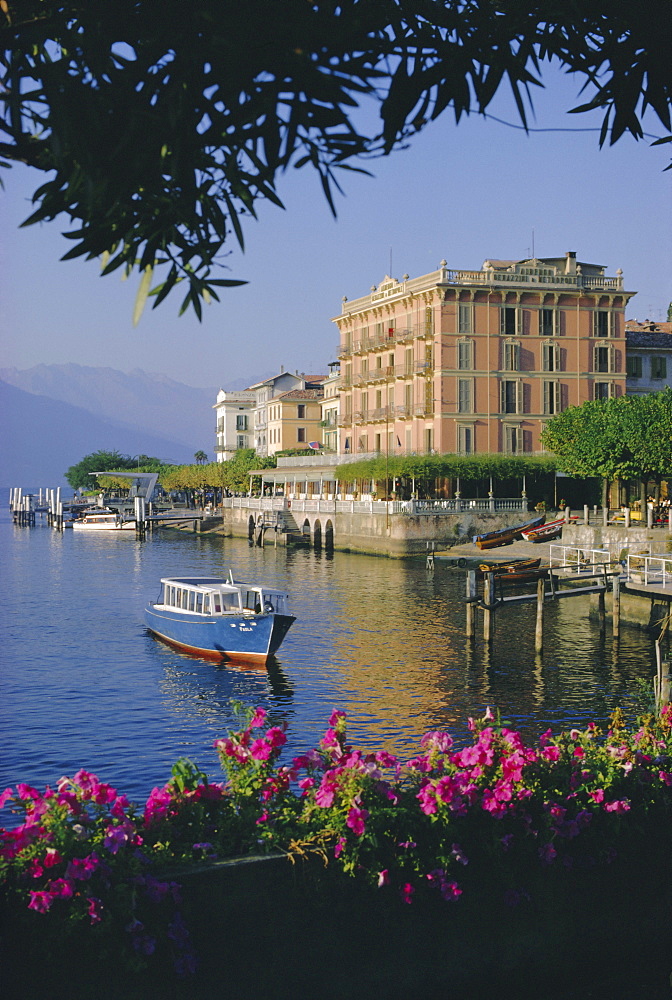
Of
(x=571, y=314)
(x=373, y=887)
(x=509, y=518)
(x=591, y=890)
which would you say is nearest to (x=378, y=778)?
(x=373, y=887)

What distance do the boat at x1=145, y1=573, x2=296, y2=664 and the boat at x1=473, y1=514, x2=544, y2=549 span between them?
33081 millimetres

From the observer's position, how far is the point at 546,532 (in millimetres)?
64562

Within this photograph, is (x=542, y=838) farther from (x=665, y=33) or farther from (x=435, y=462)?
(x=435, y=462)

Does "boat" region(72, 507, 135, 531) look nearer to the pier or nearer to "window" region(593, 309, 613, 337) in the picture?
"window" region(593, 309, 613, 337)

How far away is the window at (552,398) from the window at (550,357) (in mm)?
1210

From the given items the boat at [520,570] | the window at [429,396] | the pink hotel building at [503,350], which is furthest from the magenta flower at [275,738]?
the window at [429,396]

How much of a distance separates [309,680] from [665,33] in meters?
24.4

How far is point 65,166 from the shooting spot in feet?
18.9

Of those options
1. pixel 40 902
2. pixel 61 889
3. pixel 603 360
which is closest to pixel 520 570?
pixel 61 889

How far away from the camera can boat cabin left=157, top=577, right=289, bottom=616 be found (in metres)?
33.2

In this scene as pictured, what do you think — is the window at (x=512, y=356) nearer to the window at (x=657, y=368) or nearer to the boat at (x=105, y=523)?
the window at (x=657, y=368)

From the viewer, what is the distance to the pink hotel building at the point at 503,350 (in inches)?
3191

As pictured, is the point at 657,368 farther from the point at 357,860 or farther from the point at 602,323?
the point at 357,860

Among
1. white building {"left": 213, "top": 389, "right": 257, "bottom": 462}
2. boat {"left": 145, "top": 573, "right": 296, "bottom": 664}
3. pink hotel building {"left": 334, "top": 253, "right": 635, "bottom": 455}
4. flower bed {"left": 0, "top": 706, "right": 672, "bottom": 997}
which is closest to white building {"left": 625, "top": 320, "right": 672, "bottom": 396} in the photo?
pink hotel building {"left": 334, "top": 253, "right": 635, "bottom": 455}
